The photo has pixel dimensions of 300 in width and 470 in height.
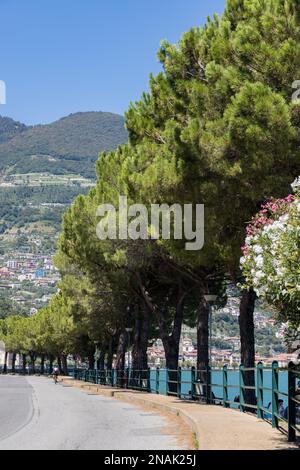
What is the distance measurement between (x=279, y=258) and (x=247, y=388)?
26.2 ft

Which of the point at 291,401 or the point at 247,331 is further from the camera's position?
the point at 247,331

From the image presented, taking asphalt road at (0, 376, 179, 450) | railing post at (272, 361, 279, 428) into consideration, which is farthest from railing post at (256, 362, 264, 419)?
asphalt road at (0, 376, 179, 450)

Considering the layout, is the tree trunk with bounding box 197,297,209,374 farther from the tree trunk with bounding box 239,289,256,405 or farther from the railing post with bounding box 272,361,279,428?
the railing post with bounding box 272,361,279,428

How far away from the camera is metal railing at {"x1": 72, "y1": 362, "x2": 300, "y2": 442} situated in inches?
434

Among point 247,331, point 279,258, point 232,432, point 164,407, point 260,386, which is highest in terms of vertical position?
point 279,258

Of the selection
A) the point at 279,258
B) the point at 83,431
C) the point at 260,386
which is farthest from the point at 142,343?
the point at 279,258

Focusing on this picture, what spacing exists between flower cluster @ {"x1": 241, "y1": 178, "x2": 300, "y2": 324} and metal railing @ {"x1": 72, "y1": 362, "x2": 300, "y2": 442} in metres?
1.59

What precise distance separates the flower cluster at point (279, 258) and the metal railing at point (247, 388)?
159cm

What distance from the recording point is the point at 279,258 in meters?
8.20

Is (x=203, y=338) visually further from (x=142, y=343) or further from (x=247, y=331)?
(x=142, y=343)

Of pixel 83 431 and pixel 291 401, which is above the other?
pixel 291 401

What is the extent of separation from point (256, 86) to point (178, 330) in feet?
61.2

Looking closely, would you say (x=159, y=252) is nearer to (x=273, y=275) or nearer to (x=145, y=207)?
(x=145, y=207)

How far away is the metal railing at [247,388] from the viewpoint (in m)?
11.0
